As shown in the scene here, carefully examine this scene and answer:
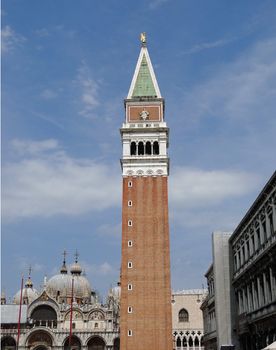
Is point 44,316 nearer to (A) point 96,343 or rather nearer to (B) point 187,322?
(A) point 96,343

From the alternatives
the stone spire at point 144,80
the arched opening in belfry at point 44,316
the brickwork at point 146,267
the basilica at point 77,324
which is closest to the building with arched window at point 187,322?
the basilica at point 77,324

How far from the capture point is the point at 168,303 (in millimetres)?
54344

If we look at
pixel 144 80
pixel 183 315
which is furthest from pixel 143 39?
pixel 183 315

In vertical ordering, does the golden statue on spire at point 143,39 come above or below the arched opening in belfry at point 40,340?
above

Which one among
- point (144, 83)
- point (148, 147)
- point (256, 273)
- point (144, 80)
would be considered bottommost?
point (256, 273)

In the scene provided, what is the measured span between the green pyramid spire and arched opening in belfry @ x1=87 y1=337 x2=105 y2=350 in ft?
119

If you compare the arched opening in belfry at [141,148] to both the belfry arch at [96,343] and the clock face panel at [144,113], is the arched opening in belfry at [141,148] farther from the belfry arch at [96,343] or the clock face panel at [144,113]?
the belfry arch at [96,343]

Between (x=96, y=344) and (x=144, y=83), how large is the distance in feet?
127

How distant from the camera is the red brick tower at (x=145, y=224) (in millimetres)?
53625

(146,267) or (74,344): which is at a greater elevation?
(146,267)

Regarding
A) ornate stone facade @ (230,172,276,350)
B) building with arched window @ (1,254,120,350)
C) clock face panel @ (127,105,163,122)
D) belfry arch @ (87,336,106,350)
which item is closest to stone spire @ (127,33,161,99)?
clock face panel @ (127,105,163,122)

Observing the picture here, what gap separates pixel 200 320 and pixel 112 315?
43.3 feet

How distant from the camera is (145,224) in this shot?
5803 centimetres

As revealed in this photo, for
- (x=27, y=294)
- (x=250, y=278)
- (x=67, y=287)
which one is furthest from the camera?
(x=27, y=294)
